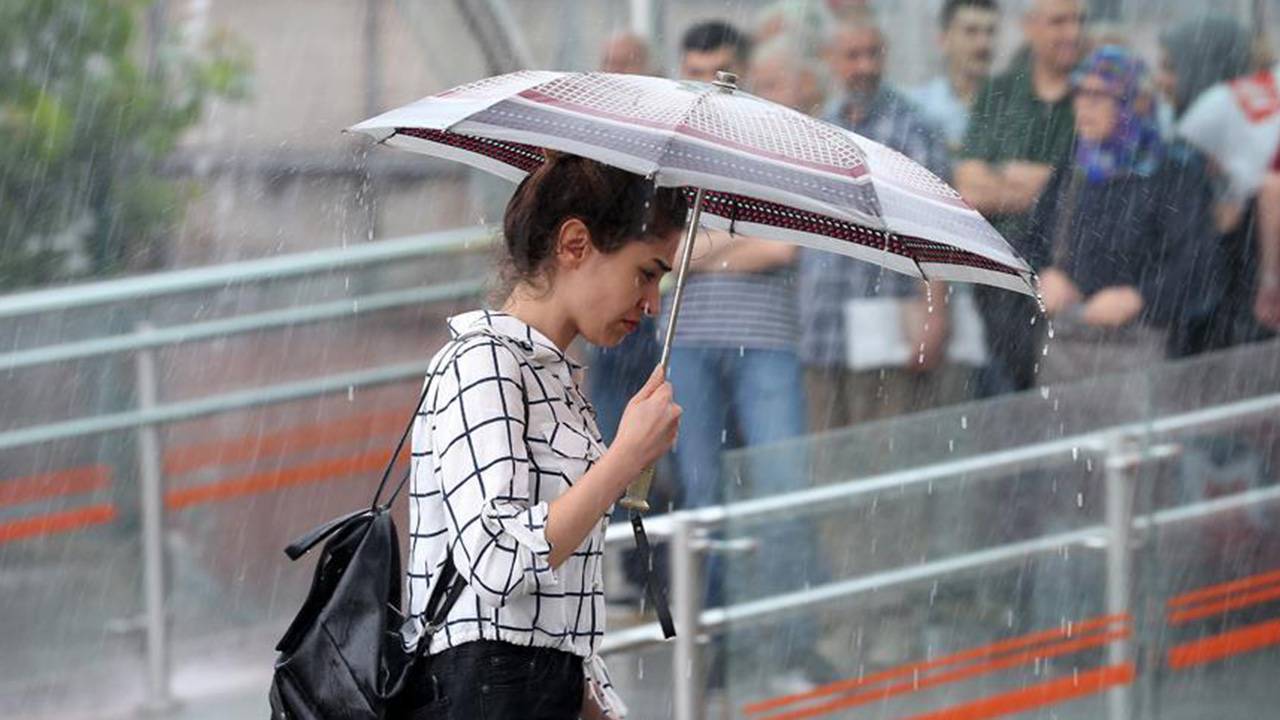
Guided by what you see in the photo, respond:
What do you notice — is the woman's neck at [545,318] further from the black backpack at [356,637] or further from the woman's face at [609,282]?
the black backpack at [356,637]

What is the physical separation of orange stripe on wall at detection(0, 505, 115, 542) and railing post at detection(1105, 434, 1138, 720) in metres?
3.40

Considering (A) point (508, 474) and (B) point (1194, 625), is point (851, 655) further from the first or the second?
(A) point (508, 474)

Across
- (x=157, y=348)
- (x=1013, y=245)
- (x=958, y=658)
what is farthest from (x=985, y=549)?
(x=157, y=348)

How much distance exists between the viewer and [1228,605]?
609 cm

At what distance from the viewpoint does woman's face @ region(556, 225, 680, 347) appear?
134 inches

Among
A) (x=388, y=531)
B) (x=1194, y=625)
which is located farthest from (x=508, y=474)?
(x=1194, y=625)

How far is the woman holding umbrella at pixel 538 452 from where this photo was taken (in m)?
3.18

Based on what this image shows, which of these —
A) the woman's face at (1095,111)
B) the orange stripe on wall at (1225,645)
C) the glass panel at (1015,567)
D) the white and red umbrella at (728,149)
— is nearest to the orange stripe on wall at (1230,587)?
the glass panel at (1015,567)

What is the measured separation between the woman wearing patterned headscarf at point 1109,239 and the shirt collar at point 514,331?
12.6 feet

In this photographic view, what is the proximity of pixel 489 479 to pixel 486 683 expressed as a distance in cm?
32

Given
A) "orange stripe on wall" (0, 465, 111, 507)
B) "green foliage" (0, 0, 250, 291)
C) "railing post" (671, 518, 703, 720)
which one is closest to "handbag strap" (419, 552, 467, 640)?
"railing post" (671, 518, 703, 720)

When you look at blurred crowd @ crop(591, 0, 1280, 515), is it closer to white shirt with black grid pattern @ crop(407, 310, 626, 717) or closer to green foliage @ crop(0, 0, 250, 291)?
green foliage @ crop(0, 0, 250, 291)

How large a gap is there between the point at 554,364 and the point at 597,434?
0.13 m

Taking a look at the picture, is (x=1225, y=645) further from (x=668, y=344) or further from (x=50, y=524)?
(x=50, y=524)
